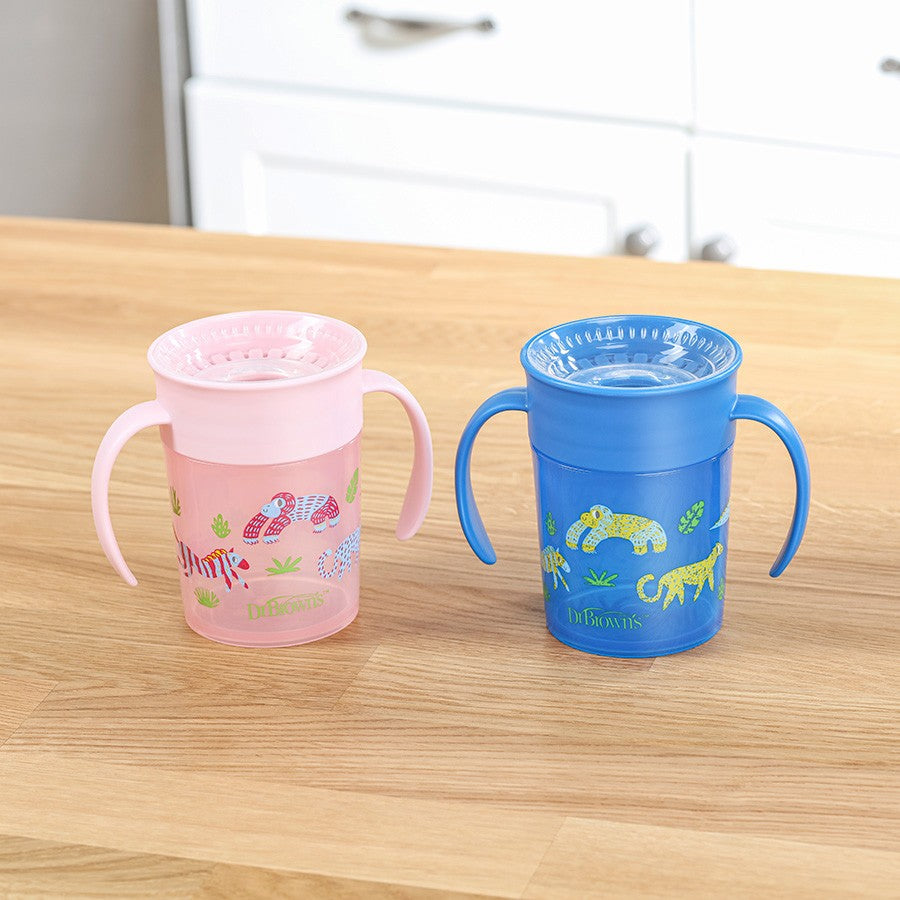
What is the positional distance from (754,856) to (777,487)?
0.29 metres

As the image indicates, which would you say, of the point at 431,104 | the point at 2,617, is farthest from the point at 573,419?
the point at 431,104

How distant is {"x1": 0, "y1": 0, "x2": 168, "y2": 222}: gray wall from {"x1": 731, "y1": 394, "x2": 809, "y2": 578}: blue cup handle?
1.74 m

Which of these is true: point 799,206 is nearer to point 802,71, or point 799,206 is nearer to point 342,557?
point 802,71

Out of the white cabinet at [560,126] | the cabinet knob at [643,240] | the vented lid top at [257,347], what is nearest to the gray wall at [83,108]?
the white cabinet at [560,126]

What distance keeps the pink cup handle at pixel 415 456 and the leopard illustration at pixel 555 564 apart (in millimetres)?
70

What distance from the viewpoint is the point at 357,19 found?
6.55 feet

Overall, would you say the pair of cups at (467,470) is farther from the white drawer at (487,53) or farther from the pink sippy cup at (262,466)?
the white drawer at (487,53)

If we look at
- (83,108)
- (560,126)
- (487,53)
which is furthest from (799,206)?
(83,108)

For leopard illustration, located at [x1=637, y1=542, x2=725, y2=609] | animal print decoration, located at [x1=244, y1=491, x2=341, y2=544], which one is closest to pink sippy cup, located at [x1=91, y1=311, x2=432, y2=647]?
animal print decoration, located at [x1=244, y1=491, x2=341, y2=544]

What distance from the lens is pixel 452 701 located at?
557mm

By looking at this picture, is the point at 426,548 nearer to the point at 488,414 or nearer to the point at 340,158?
the point at 488,414

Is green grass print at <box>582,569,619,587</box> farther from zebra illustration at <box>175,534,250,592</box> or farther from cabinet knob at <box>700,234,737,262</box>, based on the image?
cabinet knob at <box>700,234,737,262</box>

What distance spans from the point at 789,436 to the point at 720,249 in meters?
1.38

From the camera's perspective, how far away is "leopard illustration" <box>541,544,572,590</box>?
575 millimetres
